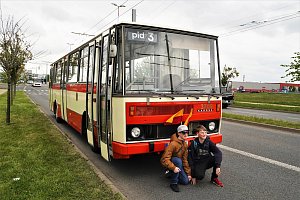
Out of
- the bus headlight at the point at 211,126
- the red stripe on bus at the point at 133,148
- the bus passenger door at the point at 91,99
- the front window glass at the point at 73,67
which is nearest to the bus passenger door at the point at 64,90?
the front window glass at the point at 73,67

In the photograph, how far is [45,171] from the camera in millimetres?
5559

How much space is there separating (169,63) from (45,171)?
314cm

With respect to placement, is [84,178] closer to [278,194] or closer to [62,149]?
[62,149]

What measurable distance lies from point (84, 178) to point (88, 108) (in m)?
2.29

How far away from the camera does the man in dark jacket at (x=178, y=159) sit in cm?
500

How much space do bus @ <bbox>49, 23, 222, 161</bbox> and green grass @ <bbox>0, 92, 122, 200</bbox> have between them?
0.69m

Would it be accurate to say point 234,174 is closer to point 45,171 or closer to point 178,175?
point 178,175

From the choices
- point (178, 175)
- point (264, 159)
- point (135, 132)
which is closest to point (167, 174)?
point (178, 175)

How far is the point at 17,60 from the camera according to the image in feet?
38.1

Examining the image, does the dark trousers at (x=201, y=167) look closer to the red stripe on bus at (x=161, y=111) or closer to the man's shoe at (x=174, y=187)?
the man's shoe at (x=174, y=187)

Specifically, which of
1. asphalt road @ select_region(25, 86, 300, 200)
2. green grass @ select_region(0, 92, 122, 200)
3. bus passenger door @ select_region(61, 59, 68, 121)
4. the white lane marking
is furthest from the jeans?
bus passenger door @ select_region(61, 59, 68, 121)

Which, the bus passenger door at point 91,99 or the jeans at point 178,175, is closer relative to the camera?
the jeans at point 178,175

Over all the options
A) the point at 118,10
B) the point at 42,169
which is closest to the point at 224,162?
the point at 42,169

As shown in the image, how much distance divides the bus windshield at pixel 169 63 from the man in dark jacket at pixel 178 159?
0.93 meters
